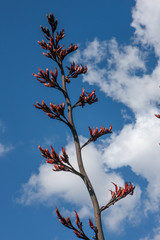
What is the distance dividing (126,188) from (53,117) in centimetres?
263

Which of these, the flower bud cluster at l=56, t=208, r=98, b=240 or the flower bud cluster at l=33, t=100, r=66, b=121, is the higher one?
the flower bud cluster at l=33, t=100, r=66, b=121

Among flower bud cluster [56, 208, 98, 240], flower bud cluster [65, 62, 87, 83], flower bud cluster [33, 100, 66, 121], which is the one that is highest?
flower bud cluster [65, 62, 87, 83]

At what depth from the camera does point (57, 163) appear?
606 centimetres

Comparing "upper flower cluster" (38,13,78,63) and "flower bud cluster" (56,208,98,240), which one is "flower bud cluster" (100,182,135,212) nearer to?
"flower bud cluster" (56,208,98,240)

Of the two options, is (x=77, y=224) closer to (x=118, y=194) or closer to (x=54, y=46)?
(x=118, y=194)

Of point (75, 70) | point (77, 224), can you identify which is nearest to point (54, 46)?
point (75, 70)

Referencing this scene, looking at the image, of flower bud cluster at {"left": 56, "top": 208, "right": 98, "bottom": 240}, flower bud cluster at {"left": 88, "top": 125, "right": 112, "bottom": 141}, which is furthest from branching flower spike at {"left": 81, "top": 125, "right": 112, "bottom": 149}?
flower bud cluster at {"left": 56, "top": 208, "right": 98, "bottom": 240}

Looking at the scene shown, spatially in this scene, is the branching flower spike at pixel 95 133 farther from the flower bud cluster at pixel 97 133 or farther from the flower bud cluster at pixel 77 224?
the flower bud cluster at pixel 77 224

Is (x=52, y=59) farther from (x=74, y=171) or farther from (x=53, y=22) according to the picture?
(x=74, y=171)

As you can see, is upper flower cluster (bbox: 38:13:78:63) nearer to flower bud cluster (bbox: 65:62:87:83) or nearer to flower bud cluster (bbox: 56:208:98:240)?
flower bud cluster (bbox: 65:62:87:83)

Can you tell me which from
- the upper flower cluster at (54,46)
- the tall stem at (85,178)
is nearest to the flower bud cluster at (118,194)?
the tall stem at (85,178)

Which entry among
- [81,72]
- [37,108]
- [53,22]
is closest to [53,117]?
[37,108]

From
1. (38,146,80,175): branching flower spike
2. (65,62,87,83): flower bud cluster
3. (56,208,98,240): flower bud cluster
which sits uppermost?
(65,62,87,83): flower bud cluster

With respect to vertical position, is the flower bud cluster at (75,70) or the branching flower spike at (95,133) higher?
the flower bud cluster at (75,70)
